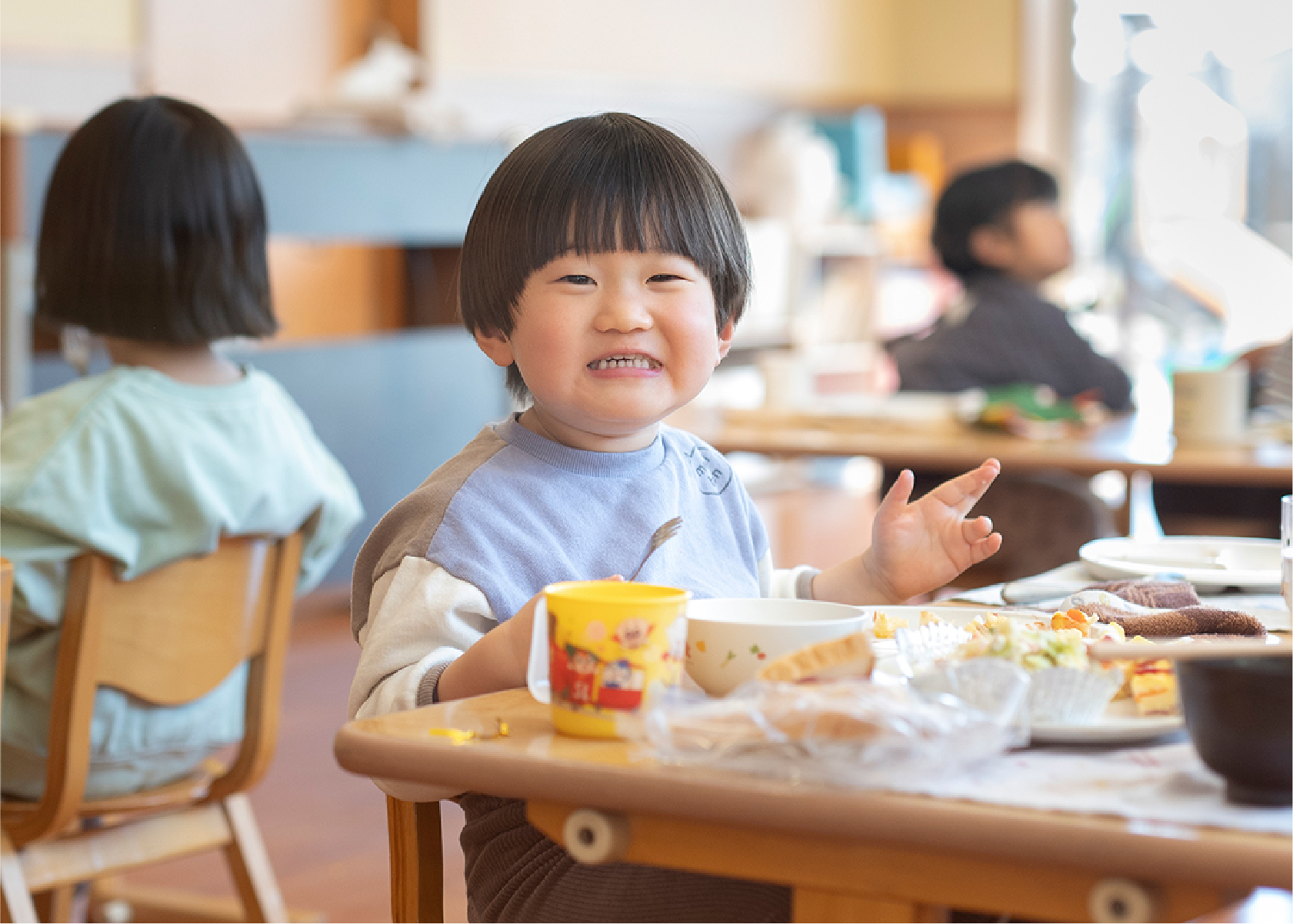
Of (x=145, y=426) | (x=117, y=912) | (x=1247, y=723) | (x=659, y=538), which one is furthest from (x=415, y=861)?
(x=117, y=912)

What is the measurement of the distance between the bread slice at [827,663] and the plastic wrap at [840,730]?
2 centimetres

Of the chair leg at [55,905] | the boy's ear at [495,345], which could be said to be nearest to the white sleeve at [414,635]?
the boy's ear at [495,345]

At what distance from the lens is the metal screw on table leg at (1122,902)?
647mm

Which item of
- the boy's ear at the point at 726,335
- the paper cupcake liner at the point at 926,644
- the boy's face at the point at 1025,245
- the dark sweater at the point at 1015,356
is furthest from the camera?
the boy's face at the point at 1025,245

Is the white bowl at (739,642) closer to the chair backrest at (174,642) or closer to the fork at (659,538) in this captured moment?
the fork at (659,538)

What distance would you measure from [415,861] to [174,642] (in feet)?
2.57

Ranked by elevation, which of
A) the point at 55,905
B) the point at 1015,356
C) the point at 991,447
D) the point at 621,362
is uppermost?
the point at 621,362

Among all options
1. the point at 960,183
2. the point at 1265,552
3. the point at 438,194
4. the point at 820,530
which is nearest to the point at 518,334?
the point at 1265,552

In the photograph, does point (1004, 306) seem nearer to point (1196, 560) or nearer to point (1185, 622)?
point (1196, 560)

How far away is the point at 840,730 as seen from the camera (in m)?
0.70

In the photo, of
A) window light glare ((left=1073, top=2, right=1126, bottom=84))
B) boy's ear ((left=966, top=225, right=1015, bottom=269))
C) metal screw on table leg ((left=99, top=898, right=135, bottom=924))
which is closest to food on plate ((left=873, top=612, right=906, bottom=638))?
metal screw on table leg ((left=99, top=898, right=135, bottom=924))

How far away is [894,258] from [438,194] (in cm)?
311

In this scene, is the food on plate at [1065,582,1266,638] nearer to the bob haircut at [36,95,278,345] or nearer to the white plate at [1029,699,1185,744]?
the white plate at [1029,699,1185,744]

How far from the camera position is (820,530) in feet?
A: 19.3
